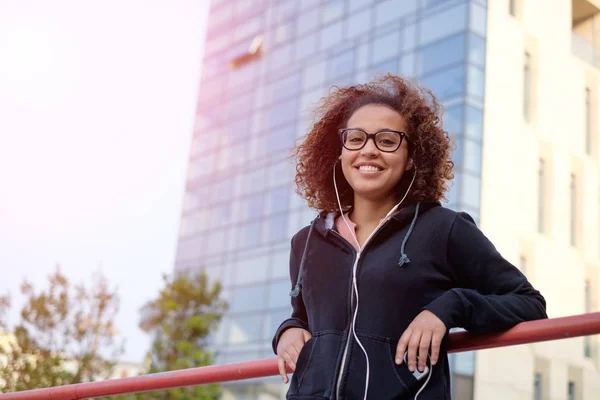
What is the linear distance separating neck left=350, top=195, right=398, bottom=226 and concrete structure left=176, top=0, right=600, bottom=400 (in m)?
15.8

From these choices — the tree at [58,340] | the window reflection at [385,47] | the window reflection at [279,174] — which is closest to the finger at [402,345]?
the tree at [58,340]

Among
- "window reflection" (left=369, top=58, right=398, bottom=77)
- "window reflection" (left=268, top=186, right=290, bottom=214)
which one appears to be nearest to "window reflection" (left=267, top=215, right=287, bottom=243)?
"window reflection" (left=268, top=186, right=290, bottom=214)

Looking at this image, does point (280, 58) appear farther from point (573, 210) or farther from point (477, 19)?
point (573, 210)

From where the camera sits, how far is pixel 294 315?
2209 mm

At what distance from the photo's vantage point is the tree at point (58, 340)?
53.0 ft

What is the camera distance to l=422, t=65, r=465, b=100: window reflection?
1972 centimetres

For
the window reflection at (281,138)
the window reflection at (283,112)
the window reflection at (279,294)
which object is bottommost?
the window reflection at (279,294)

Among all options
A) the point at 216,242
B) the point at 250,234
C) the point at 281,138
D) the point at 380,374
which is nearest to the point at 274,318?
the point at 250,234

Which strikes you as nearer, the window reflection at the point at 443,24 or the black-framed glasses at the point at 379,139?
the black-framed glasses at the point at 379,139

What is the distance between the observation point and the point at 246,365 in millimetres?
2459

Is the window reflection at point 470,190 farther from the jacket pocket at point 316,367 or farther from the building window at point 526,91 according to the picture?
the jacket pocket at point 316,367

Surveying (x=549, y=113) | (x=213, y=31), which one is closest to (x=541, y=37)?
(x=549, y=113)

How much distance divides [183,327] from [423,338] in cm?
1687

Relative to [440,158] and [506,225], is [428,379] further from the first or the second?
[506,225]
